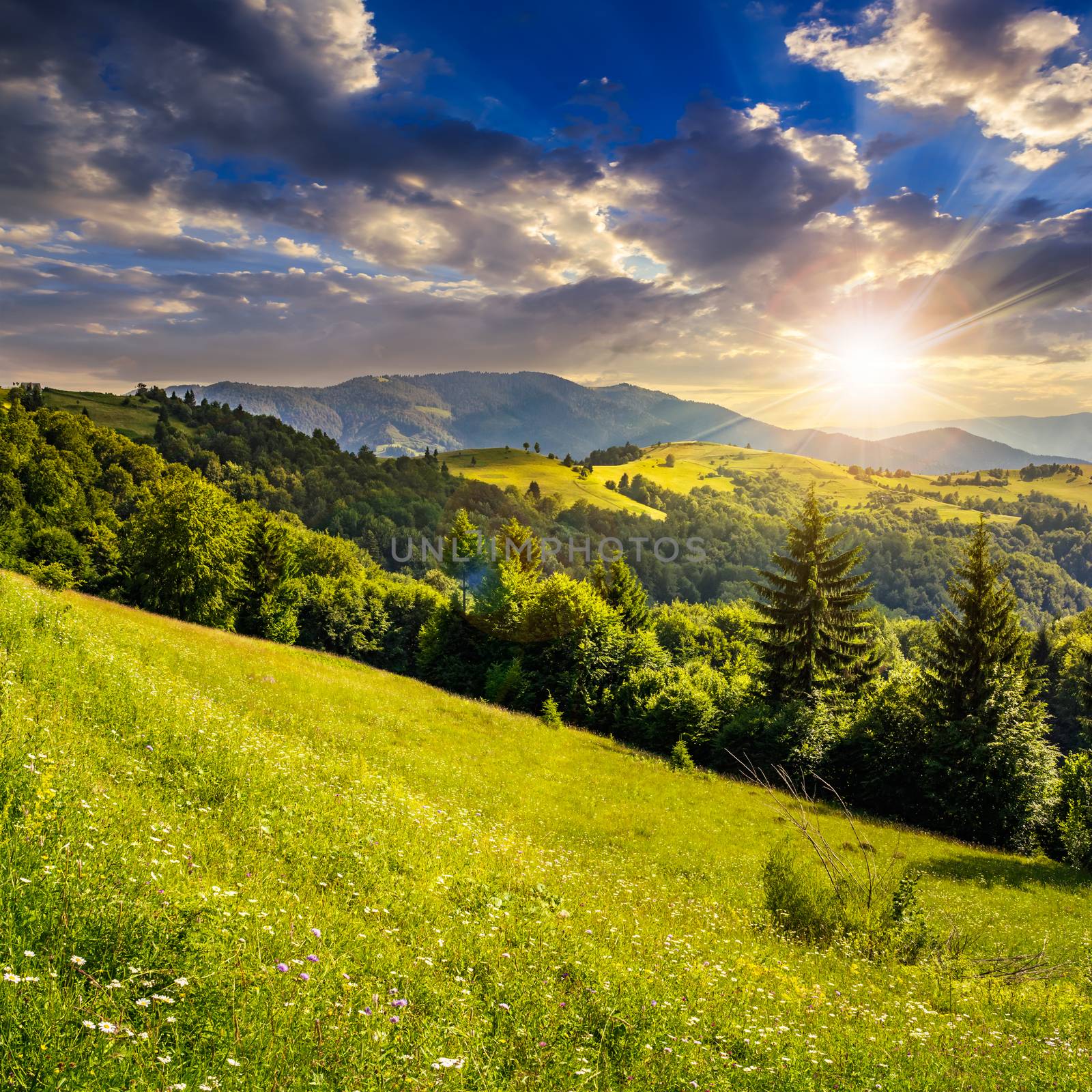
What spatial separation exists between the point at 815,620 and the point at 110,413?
211m

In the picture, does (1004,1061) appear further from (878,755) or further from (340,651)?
(340,651)

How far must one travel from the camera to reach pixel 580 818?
21875 mm

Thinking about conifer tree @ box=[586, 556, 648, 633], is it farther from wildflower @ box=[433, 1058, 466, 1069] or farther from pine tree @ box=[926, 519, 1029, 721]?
wildflower @ box=[433, 1058, 466, 1069]

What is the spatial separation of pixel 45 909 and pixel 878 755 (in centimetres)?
3987

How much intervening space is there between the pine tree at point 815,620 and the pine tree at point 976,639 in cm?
684

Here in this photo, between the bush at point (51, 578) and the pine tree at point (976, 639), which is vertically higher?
the pine tree at point (976, 639)

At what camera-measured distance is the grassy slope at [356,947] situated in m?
4.66

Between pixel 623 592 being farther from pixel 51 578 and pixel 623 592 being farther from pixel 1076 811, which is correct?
pixel 51 578

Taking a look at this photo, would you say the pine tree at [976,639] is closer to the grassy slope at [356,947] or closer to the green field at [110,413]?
the grassy slope at [356,947]

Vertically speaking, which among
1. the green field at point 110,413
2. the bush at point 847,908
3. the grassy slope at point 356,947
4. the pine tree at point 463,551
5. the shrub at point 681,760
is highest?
the green field at point 110,413

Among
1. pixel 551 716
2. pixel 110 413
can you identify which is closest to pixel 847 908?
pixel 551 716

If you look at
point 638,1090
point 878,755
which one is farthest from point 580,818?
point 878,755

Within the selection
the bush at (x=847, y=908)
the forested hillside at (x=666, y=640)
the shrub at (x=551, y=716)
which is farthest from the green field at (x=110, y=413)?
the bush at (x=847, y=908)

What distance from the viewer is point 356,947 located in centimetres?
682
